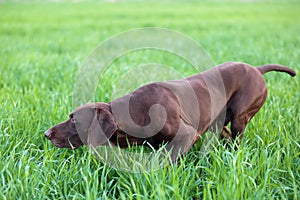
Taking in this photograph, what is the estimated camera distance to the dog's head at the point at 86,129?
266cm

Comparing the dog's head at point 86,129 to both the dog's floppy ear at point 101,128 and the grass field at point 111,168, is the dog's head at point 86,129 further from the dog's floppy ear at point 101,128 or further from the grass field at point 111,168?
the grass field at point 111,168

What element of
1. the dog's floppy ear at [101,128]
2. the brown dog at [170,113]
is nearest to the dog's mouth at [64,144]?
the brown dog at [170,113]

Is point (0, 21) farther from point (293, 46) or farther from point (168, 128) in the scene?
point (168, 128)

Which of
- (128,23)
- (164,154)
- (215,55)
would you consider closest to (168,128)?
(164,154)

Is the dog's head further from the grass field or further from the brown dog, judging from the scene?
the grass field

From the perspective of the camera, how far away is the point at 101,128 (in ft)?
8.73

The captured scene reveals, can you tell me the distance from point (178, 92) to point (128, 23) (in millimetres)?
9710

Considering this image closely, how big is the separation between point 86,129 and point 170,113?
66cm

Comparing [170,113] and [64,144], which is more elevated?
[170,113]

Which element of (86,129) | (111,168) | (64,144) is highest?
(86,129)

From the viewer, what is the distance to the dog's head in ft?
8.71

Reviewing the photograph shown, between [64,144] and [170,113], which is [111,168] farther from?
[170,113]

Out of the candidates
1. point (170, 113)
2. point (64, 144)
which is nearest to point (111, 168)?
point (64, 144)

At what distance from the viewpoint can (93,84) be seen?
4758 mm
